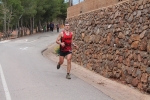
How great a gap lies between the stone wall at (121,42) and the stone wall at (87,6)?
1.28 ft

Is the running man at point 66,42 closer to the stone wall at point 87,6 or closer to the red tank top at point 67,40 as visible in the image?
the red tank top at point 67,40

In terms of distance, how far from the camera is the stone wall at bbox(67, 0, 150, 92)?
8.27 m

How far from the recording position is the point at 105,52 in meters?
11.4

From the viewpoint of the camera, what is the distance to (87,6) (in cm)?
1510

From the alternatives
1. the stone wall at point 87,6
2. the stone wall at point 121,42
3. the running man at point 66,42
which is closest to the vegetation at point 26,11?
the stone wall at point 87,6

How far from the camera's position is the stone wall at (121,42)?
8273 mm

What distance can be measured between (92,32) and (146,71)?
5.58 meters

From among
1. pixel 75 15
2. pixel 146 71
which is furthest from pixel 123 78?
pixel 75 15

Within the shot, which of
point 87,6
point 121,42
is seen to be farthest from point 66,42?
point 87,6

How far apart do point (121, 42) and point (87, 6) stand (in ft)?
19.0

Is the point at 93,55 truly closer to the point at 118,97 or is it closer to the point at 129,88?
the point at 129,88

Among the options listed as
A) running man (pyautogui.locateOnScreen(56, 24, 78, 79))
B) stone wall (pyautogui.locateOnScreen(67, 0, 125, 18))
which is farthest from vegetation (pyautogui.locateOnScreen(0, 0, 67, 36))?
running man (pyautogui.locateOnScreen(56, 24, 78, 79))

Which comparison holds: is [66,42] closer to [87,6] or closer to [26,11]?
[87,6]

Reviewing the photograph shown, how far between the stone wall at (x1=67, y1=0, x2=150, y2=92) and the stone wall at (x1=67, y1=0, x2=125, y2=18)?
1.28 ft
